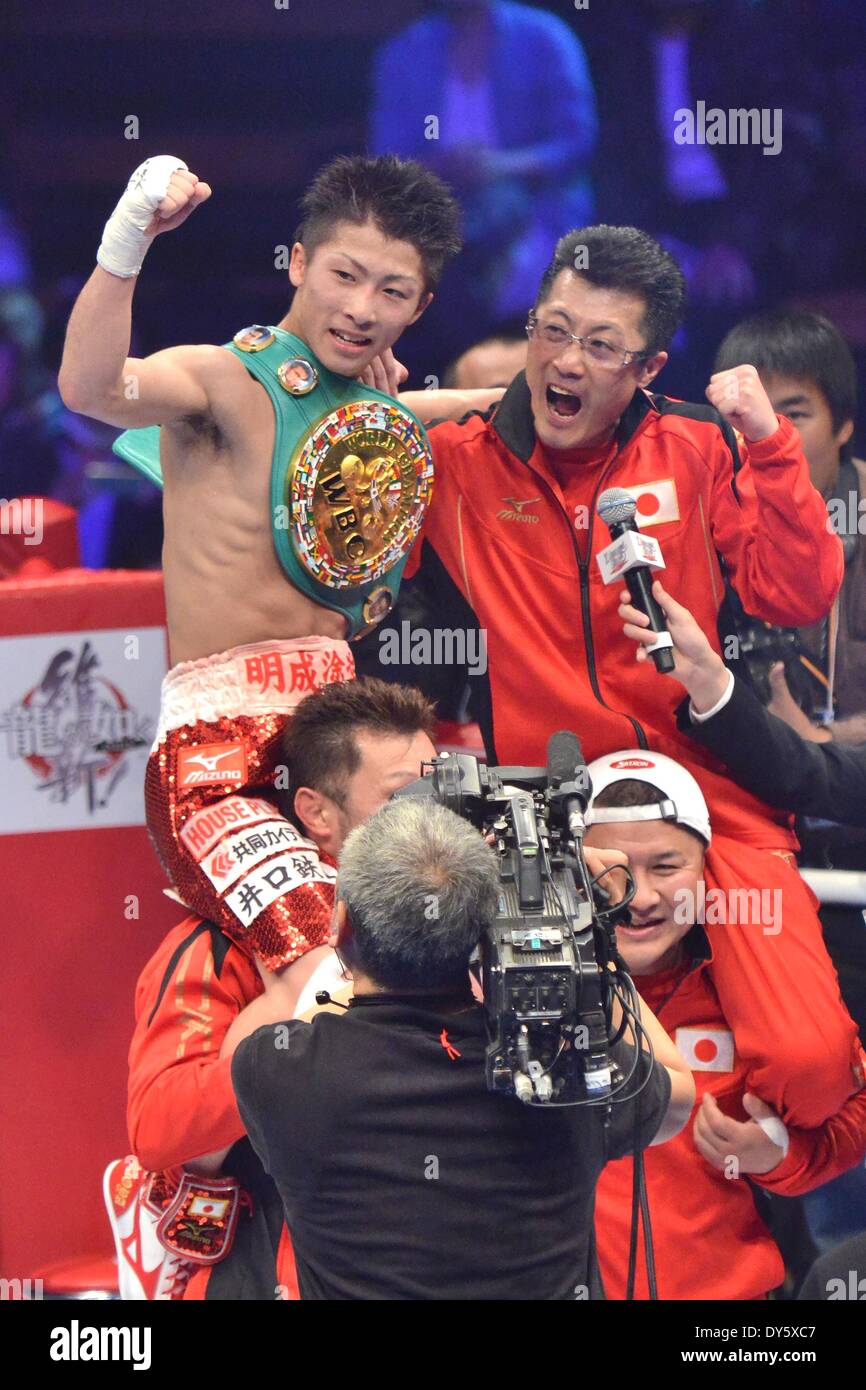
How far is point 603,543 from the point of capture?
3342mm

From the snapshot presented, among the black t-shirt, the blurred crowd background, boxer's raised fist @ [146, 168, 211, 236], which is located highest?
the blurred crowd background

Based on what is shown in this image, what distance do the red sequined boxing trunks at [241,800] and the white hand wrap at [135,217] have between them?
0.72 m

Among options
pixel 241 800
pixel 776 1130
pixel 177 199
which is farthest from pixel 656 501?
pixel 776 1130

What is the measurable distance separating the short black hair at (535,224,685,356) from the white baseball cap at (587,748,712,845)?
0.80 metres

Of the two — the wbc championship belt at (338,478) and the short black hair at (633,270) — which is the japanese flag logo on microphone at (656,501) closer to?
the short black hair at (633,270)

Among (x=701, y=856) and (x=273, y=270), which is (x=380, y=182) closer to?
(x=273, y=270)

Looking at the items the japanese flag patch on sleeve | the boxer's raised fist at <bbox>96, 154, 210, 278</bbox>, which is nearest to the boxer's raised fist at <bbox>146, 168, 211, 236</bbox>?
the boxer's raised fist at <bbox>96, 154, 210, 278</bbox>

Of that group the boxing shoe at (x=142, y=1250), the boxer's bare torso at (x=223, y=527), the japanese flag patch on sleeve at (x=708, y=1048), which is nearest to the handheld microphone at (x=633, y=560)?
the boxer's bare torso at (x=223, y=527)

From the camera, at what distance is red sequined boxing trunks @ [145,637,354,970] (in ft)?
9.52

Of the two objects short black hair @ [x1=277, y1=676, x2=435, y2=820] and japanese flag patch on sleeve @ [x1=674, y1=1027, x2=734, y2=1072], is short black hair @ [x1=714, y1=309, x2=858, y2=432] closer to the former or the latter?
short black hair @ [x1=277, y1=676, x2=435, y2=820]

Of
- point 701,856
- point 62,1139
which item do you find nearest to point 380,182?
point 701,856

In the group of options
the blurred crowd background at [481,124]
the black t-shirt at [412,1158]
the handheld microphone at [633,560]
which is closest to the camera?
the black t-shirt at [412,1158]

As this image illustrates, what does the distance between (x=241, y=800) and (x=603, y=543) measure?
906 mm

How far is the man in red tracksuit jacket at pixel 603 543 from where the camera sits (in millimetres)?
3260
